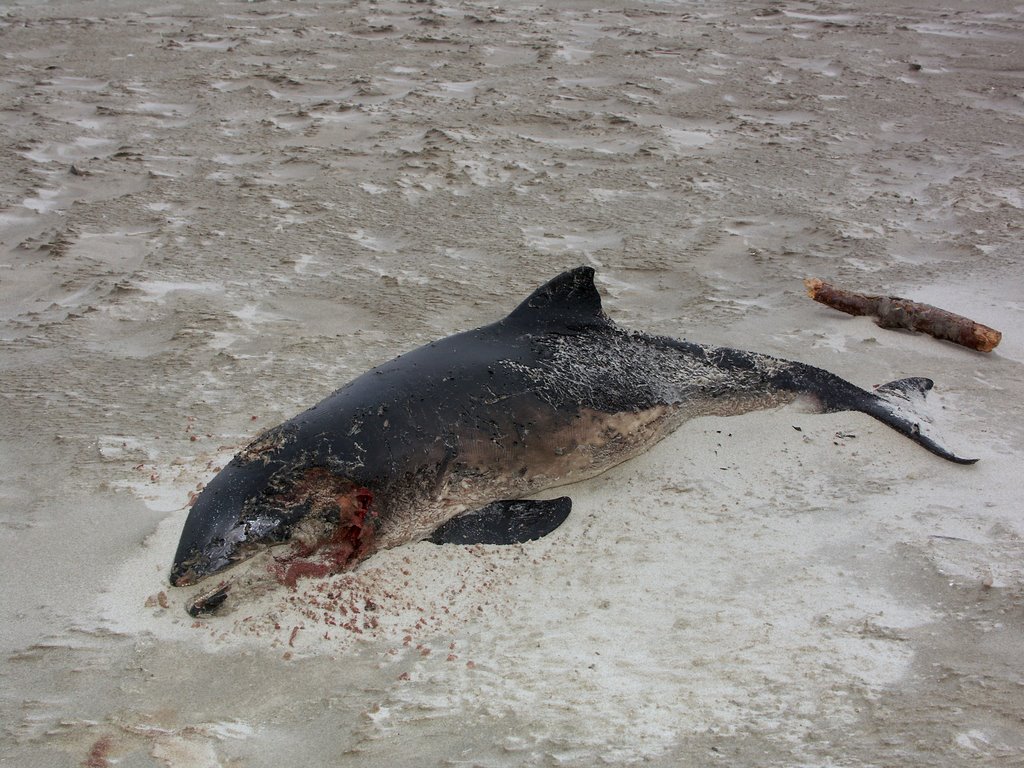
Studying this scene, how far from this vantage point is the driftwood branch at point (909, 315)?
5.57 metres

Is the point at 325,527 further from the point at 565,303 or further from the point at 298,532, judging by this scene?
the point at 565,303

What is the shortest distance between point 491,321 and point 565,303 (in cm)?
123

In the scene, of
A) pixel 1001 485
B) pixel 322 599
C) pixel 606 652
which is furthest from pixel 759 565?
pixel 322 599

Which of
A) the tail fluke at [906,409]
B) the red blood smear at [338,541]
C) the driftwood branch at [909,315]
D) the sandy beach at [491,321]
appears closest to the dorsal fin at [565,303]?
the sandy beach at [491,321]

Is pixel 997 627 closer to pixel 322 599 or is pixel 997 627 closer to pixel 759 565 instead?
pixel 759 565

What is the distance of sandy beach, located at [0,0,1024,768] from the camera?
3.04 meters

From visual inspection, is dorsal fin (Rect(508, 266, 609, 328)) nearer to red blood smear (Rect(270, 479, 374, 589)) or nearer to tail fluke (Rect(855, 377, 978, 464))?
red blood smear (Rect(270, 479, 374, 589))

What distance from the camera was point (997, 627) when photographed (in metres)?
3.34

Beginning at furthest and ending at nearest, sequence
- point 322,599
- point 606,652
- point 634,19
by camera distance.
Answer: point 634,19 < point 322,599 < point 606,652

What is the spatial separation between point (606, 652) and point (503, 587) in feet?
1.78

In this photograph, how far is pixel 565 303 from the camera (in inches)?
182

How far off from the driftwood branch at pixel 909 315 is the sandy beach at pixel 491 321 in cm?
11

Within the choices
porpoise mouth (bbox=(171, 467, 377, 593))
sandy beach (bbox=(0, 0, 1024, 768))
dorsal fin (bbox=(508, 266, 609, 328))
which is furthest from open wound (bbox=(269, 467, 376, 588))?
dorsal fin (bbox=(508, 266, 609, 328))

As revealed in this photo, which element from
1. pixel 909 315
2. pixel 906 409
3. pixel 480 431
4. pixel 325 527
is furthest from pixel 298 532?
pixel 909 315
